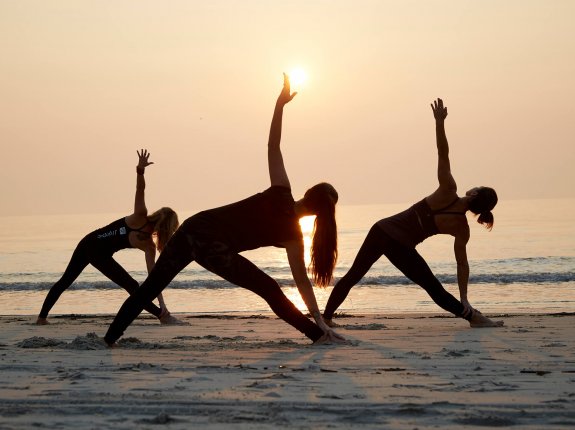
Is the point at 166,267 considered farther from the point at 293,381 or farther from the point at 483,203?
the point at 483,203

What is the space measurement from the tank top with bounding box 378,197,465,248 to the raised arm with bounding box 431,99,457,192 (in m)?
0.33

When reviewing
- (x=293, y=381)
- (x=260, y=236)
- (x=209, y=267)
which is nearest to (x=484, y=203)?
(x=260, y=236)

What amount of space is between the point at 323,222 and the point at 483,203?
2307 millimetres

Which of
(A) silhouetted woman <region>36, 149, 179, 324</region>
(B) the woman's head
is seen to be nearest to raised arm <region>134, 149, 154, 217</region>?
(A) silhouetted woman <region>36, 149, 179, 324</region>

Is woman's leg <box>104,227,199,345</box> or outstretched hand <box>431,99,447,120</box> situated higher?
outstretched hand <box>431,99,447,120</box>

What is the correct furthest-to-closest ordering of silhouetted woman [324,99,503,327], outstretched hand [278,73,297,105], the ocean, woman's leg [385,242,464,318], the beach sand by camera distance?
the ocean < woman's leg [385,242,464,318] < silhouetted woman [324,99,503,327] < outstretched hand [278,73,297,105] < the beach sand

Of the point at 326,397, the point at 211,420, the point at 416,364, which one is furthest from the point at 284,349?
the point at 211,420

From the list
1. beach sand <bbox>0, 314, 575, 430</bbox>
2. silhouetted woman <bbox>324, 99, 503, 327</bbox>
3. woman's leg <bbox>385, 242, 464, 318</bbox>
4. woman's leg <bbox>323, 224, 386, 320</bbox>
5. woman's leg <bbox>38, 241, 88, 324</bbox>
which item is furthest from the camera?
woman's leg <bbox>38, 241, 88, 324</bbox>

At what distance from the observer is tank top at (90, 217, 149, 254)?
10.2 metres

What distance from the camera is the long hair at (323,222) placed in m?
6.78

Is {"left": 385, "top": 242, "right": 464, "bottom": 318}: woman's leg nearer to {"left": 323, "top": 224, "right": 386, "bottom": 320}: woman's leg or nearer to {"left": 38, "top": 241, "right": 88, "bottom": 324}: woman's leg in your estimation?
{"left": 323, "top": 224, "right": 386, "bottom": 320}: woman's leg

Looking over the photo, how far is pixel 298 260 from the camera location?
6930 millimetres

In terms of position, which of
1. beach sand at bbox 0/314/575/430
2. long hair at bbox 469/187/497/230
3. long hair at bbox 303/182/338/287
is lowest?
beach sand at bbox 0/314/575/430

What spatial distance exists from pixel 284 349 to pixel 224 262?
0.89 meters
